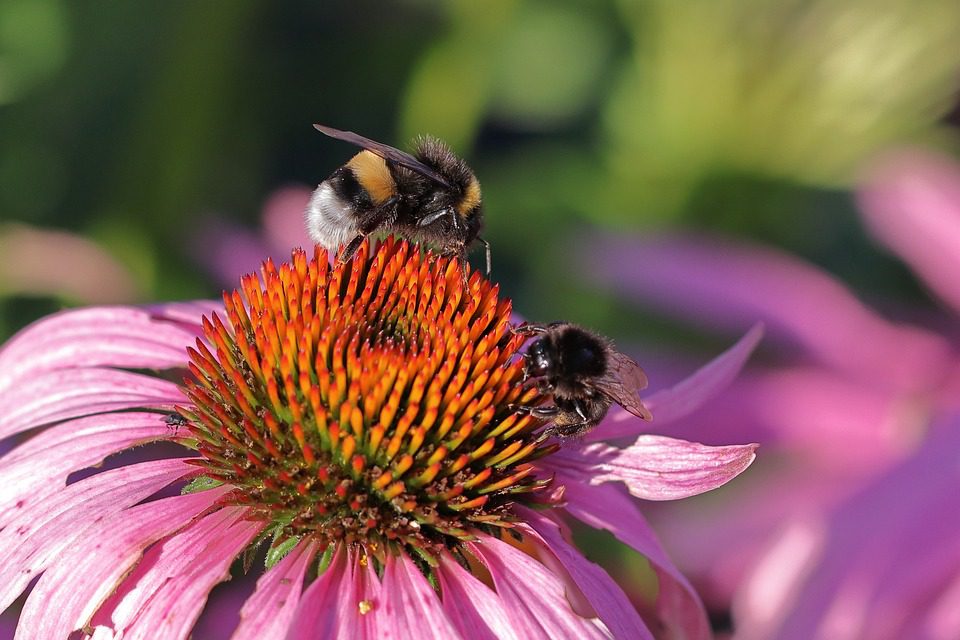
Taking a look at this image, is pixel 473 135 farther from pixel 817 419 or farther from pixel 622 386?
pixel 622 386

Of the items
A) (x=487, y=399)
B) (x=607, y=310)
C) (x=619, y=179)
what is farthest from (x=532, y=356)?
(x=619, y=179)

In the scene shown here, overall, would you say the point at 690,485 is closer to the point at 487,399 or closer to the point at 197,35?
the point at 487,399

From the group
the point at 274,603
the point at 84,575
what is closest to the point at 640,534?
the point at 274,603


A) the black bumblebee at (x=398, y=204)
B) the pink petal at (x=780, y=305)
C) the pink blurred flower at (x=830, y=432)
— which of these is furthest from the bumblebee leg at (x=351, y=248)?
the pink petal at (x=780, y=305)

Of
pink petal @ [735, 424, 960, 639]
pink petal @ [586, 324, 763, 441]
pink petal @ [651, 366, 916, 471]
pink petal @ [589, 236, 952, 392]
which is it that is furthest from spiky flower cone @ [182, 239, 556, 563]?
pink petal @ [589, 236, 952, 392]

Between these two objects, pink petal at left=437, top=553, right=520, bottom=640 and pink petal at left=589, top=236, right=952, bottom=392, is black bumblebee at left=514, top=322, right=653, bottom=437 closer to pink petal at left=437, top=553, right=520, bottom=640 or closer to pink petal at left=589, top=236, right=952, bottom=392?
pink petal at left=437, top=553, right=520, bottom=640

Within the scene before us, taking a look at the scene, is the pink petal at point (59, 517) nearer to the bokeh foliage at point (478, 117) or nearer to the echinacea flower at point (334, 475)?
the echinacea flower at point (334, 475)
